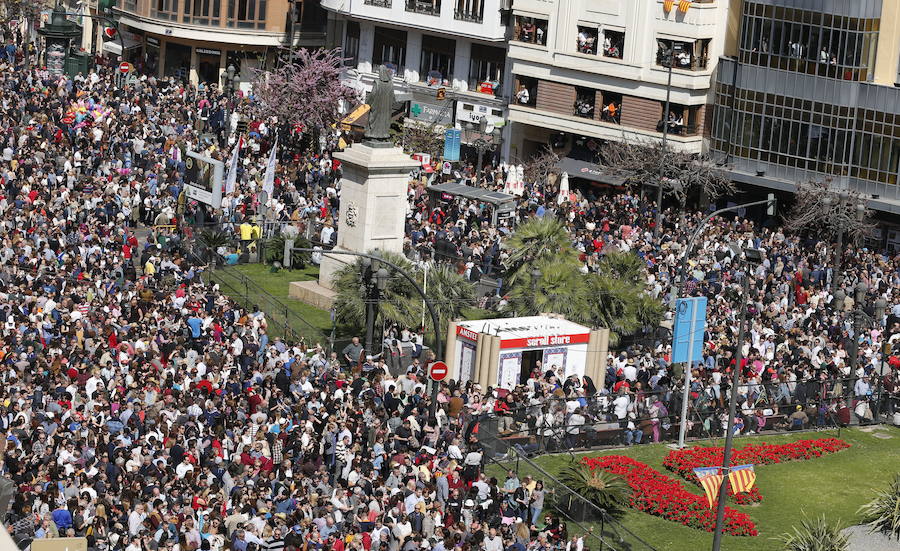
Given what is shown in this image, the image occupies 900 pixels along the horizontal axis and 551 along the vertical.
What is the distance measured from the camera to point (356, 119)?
70625 mm

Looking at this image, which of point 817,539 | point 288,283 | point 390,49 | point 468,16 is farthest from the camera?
point 390,49

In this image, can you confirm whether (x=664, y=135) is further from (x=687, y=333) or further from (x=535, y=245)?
(x=687, y=333)

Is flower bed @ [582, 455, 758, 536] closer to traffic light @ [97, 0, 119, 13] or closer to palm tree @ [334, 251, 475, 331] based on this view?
palm tree @ [334, 251, 475, 331]

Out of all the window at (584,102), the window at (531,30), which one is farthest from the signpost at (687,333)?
the window at (531,30)

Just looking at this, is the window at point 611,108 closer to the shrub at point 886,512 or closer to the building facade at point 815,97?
the building facade at point 815,97

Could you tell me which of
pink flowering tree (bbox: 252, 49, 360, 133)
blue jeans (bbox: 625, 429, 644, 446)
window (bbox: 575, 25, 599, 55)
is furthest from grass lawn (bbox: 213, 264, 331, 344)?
window (bbox: 575, 25, 599, 55)

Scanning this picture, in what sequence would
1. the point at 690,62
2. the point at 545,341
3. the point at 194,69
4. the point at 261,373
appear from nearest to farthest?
1. the point at 261,373
2. the point at 545,341
3. the point at 690,62
4. the point at 194,69

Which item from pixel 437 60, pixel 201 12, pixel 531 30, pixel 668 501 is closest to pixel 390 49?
pixel 437 60

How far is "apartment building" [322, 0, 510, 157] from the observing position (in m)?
73.4

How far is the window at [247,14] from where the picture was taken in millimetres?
84875

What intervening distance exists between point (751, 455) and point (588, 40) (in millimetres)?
31941

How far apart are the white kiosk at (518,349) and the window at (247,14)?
44.3 meters

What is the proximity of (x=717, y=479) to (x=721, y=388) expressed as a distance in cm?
896

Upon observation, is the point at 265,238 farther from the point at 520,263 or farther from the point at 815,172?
the point at 815,172
